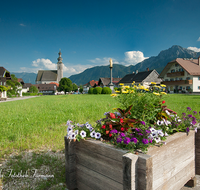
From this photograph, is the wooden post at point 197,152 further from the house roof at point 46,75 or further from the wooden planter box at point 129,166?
the house roof at point 46,75

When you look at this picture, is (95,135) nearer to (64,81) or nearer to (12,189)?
(12,189)

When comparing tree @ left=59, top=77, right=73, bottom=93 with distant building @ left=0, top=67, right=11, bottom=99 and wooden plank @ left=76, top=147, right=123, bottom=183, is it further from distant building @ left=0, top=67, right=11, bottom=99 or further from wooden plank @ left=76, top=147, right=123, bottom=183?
wooden plank @ left=76, top=147, right=123, bottom=183

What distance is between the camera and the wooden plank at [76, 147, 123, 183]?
5.67 ft

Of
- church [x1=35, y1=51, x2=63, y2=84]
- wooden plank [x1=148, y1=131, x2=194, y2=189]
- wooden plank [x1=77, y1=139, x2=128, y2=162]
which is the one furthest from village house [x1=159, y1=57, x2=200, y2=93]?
church [x1=35, y1=51, x2=63, y2=84]

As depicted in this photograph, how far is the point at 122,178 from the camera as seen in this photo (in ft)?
5.56

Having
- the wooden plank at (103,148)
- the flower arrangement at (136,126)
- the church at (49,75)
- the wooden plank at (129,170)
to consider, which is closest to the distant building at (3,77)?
the flower arrangement at (136,126)

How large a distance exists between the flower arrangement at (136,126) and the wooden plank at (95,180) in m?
0.42

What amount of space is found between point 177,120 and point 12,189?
8.83 feet

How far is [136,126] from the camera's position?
229cm

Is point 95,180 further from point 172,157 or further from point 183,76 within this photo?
point 183,76

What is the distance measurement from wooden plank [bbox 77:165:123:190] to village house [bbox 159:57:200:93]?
4386cm

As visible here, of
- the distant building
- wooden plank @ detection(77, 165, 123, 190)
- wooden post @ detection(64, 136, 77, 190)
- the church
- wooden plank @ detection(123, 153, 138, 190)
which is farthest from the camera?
the church

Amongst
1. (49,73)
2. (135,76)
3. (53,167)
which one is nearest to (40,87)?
(49,73)

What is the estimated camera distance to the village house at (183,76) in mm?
40375
